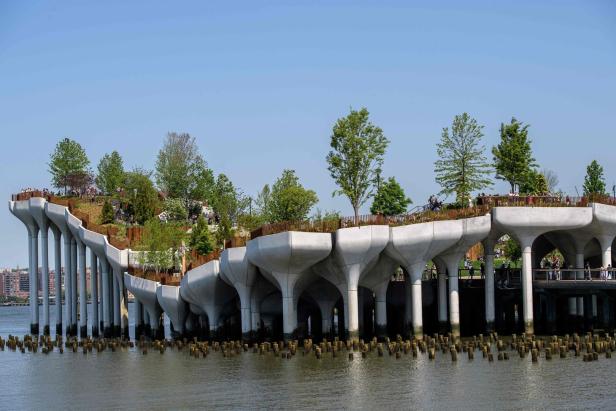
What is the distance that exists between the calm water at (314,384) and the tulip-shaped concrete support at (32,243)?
3523 centimetres

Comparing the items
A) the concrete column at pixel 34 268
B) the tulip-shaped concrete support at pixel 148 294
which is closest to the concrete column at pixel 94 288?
the concrete column at pixel 34 268

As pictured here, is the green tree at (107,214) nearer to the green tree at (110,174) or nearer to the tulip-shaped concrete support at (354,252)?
the green tree at (110,174)

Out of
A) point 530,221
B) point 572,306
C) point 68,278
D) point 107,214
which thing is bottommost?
point 572,306

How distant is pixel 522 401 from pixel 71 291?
63.5 metres

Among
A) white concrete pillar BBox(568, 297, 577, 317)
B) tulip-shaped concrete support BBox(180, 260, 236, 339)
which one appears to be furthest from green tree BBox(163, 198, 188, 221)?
white concrete pillar BBox(568, 297, 577, 317)

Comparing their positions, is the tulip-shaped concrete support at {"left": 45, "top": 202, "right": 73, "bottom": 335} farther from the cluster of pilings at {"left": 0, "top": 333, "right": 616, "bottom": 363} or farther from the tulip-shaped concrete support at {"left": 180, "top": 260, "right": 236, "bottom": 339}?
the cluster of pilings at {"left": 0, "top": 333, "right": 616, "bottom": 363}

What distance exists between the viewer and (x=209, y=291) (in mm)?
81000

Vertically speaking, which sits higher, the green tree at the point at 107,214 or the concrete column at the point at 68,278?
the green tree at the point at 107,214

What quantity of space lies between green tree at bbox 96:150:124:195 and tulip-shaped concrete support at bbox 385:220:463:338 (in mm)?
77377

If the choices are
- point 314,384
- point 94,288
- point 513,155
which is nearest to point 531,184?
point 513,155

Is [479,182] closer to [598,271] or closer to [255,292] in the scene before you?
[598,271]

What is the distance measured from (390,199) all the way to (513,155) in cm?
1868

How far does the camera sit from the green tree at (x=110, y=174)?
477ft

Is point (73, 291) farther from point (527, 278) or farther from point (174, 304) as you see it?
point (527, 278)
